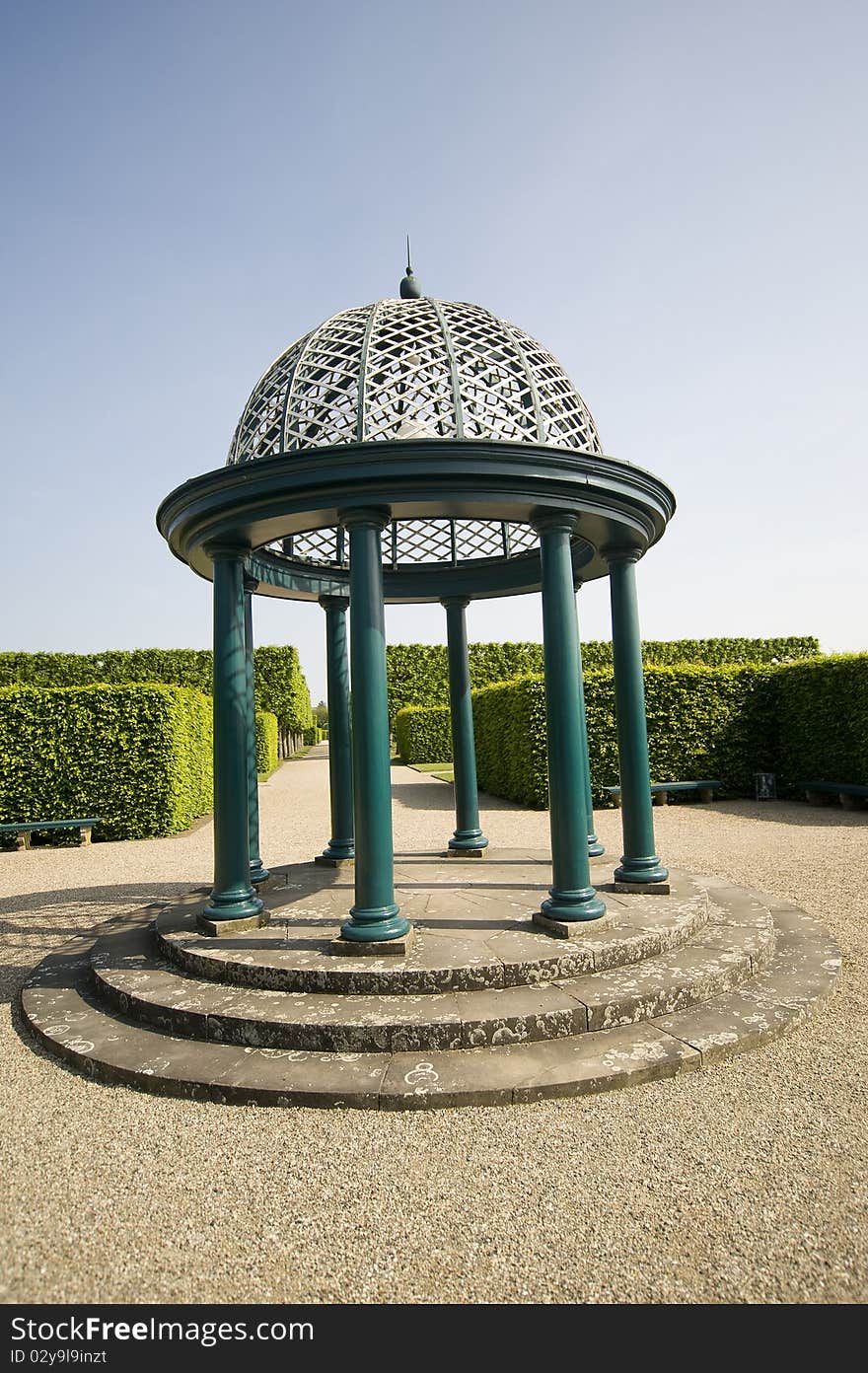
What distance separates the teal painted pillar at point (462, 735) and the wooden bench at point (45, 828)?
8076 mm

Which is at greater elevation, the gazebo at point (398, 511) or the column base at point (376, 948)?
the gazebo at point (398, 511)

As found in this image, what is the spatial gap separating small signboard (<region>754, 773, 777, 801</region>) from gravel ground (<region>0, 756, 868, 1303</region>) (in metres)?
12.2

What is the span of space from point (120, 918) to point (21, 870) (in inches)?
196

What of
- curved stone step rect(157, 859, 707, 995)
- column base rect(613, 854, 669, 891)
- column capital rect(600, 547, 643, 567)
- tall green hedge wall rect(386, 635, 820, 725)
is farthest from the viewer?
tall green hedge wall rect(386, 635, 820, 725)

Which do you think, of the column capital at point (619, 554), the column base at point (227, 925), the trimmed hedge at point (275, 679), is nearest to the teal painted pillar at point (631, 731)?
the column capital at point (619, 554)

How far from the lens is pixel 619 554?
696 centimetres

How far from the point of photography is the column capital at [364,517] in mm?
5371

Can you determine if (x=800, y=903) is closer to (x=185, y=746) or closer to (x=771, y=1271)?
(x=771, y=1271)

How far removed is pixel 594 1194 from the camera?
3.05 meters

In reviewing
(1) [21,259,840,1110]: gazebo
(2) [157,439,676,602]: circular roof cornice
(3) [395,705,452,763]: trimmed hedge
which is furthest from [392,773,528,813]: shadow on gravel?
(2) [157,439,676,602]: circular roof cornice

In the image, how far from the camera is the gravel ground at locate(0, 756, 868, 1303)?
2.61 meters

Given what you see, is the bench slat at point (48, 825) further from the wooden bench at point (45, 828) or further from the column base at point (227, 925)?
the column base at point (227, 925)

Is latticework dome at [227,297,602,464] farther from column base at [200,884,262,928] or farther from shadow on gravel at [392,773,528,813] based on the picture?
shadow on gravel at [392,773,528,813]

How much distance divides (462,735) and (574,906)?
3.63 m
